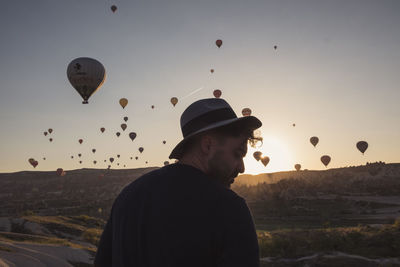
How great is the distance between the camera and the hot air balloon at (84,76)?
27.3 m

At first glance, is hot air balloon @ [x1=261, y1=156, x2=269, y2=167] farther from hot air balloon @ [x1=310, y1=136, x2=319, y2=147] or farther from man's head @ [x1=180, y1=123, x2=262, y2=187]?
man's head @ [x1=180, y1=123, x2=262, y2=187]

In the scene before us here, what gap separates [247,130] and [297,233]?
21.1 meters

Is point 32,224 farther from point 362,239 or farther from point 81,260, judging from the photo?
point 362,239

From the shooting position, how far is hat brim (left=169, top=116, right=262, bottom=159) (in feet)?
6.39

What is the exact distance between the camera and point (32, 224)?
24.7 metres

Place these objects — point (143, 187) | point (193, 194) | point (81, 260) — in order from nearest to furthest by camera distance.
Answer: point (193, 194), point (143, 187), point (81, 260)

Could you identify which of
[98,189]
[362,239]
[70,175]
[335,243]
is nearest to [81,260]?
[335,243]

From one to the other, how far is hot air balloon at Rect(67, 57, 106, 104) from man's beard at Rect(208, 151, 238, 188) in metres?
26.9

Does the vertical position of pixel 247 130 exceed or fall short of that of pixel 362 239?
it exceeds it

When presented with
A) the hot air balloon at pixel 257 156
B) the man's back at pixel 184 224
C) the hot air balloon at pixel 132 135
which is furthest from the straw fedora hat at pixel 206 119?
the hot air balloon at pixel 132 135

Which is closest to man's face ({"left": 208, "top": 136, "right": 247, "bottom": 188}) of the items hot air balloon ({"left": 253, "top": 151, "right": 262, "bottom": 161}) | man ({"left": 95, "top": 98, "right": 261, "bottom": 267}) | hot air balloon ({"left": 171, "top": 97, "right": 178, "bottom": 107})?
man ({"left": 95, "top": 98, "right": 261, "bottom": 267})

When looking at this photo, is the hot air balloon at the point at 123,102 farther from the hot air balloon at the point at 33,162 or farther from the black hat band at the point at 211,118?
the black hat band at the point at 211,118

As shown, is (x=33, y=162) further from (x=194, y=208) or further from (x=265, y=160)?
(x=194, y=208)

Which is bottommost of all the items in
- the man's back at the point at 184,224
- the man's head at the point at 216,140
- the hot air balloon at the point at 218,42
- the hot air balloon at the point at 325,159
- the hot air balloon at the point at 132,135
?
the hot air balloon at the point at 325,159
